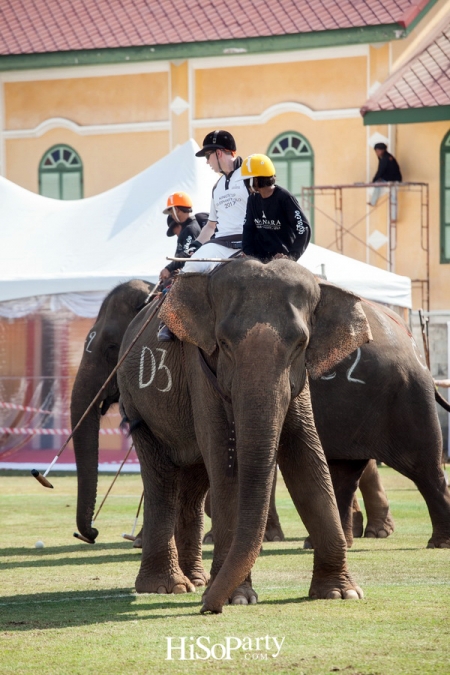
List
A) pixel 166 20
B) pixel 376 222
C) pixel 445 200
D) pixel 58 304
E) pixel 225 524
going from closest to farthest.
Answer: pixel 225 524 < pixel 58 304 < pixel 445 200 < pixel 376 222 < pixel 166 20

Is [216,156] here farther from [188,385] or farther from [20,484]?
[20,484]

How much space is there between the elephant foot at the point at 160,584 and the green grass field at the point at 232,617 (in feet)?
0.38

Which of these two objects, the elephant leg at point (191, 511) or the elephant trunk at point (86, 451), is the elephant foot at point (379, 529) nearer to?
the elephant trunk at point (86, 451)

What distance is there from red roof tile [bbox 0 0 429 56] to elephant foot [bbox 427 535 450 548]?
18283 millimetres

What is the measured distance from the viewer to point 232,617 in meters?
6.98

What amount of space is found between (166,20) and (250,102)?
2.65 meters

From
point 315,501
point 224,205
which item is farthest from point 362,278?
point 315,501

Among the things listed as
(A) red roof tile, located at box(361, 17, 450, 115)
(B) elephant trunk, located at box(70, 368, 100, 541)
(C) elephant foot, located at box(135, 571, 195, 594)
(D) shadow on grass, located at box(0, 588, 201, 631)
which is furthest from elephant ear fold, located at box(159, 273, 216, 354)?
(A) red roof tile, located at box(361, 17, 450, 115)

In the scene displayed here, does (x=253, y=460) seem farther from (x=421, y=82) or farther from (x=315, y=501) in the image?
(x=421, y=82)

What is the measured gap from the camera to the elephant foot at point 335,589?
303 inches

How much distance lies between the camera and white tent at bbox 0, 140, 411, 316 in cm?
1977

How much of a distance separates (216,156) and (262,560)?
2.90 meters

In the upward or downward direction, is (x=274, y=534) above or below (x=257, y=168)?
below

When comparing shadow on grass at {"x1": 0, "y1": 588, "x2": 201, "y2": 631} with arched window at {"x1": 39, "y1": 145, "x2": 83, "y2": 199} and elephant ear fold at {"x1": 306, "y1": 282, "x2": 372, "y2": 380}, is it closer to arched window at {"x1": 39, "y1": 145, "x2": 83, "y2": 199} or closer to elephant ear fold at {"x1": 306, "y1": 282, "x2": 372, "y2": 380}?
elephant ear fold at {"x1": 306, "y1": 282, "x2": 372, "y2": 380}
